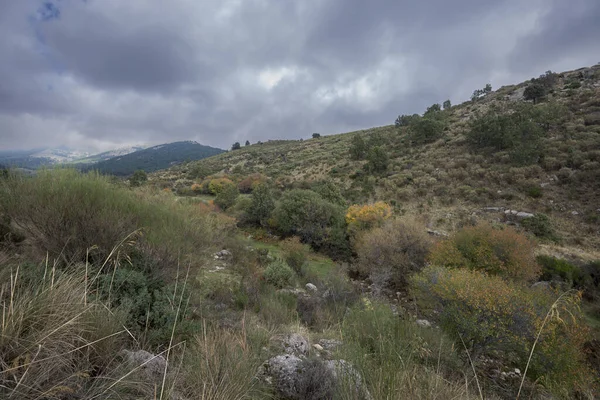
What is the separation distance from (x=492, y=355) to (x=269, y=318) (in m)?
6.75

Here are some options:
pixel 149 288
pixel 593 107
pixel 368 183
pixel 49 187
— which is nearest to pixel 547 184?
pixel 368 183

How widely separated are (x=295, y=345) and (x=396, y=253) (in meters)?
9.51

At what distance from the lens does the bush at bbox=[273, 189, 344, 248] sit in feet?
61.6

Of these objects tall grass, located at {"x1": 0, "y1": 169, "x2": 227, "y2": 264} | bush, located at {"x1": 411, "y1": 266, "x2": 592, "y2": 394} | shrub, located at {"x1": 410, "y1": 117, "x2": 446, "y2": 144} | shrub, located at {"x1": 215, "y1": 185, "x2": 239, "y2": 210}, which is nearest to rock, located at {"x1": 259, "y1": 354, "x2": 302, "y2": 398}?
tall grass, located at {"x1": 0, "y1": 169, "x2": 227, "y2": 264}

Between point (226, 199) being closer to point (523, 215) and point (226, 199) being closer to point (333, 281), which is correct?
point (333, 281)

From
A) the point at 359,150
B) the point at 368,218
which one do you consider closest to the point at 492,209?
the point at 368,218

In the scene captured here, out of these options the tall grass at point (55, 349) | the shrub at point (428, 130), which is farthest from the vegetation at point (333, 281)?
the shrub at point (428, 130)

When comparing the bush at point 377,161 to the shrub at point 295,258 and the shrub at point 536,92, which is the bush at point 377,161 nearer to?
the shrub at point 295,258

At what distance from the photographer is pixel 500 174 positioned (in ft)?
72.7

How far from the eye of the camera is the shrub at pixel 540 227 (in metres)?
15.1

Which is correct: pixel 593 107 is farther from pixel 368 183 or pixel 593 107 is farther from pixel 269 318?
pixel 269 318

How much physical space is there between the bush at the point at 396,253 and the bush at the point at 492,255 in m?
1.35

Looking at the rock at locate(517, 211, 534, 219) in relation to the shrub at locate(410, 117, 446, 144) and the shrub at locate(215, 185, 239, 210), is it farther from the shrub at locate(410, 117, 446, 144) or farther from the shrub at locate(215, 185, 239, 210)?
the shrub at locate(215, 185, 239, 210)

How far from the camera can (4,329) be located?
170cm
